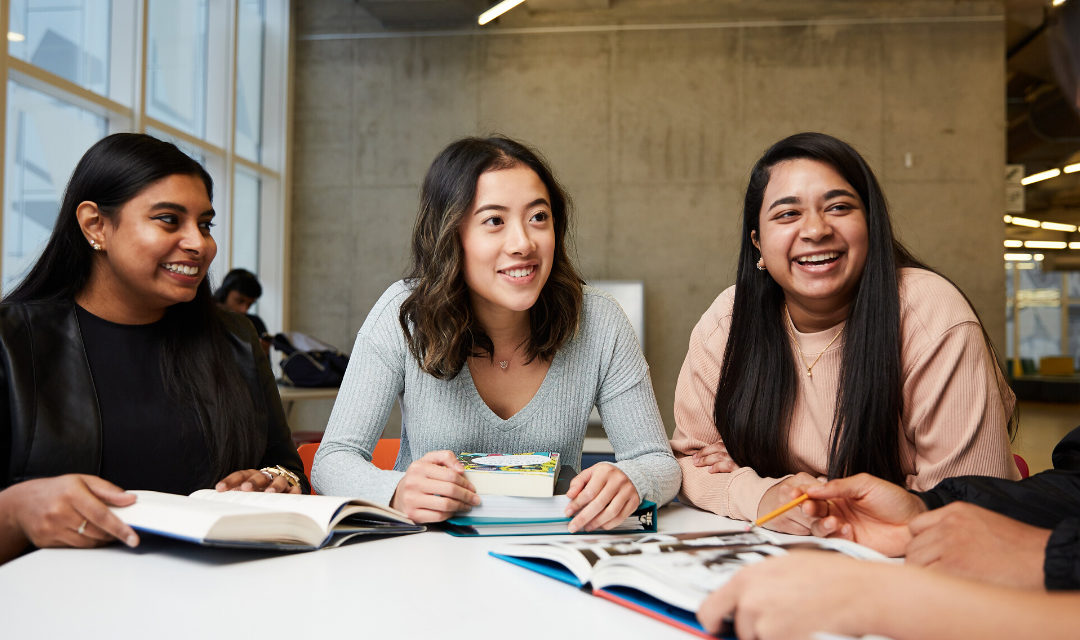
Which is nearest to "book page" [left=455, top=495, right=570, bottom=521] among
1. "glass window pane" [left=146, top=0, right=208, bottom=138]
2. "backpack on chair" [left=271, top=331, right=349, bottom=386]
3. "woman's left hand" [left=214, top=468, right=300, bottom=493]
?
"woman's left hand" [left=214, top=468, right=300, bottom=493]

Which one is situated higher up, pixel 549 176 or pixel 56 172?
pixel 56 172

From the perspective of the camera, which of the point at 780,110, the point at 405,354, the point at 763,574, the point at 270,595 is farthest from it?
the point at 780,110

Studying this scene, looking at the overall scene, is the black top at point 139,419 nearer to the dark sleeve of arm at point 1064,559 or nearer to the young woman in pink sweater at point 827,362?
the young woman in pink sweater at point 827,362

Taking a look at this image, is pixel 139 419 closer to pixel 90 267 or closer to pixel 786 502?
pixel 90 267

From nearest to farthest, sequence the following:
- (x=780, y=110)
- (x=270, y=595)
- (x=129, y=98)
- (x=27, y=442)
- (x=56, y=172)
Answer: (x=270, y=595) < (x=27, y=442) < (x=56, y=172) < (x=129, y=98) < (x=780, y=110)

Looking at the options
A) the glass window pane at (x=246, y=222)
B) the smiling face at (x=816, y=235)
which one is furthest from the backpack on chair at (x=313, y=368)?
the smiling face at (x=816, y=235)

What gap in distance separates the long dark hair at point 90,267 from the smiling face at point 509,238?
0.60 m

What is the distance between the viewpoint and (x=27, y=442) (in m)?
1.48

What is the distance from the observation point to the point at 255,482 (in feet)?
4.88

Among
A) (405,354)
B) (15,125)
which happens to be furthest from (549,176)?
(15,125)

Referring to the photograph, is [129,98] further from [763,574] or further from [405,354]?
[763,574]

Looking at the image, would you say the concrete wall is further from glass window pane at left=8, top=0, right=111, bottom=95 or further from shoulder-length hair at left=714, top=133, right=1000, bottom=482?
shoulder-length hair at left=714, top=133, right=1000, bottom=482

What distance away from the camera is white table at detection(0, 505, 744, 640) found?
789 mm

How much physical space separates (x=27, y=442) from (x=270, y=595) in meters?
0.88
